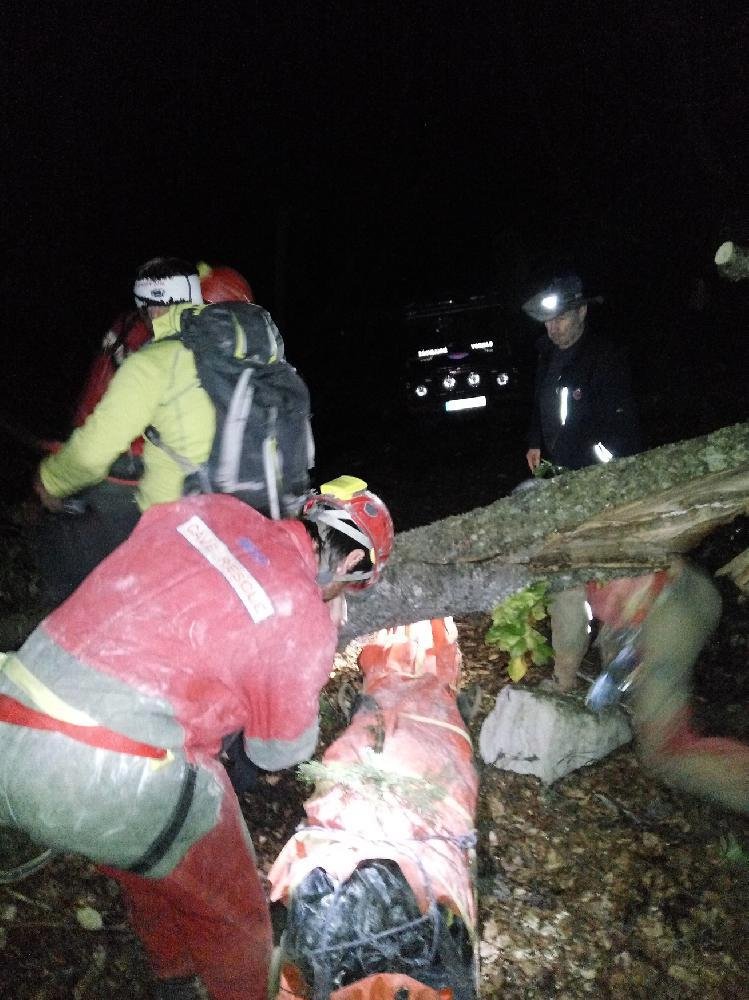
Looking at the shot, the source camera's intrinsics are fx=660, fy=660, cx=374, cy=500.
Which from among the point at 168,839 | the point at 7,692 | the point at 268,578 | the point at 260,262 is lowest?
the point at 168,839

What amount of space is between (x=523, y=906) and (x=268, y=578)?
7.64ft

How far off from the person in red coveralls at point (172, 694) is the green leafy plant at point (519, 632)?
233 cm

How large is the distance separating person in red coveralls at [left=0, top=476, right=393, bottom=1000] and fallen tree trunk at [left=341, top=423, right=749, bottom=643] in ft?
4.07

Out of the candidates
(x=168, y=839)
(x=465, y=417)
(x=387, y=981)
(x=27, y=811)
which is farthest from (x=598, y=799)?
(x=465, y=417)

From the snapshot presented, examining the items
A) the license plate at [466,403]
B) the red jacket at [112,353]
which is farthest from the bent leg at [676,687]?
the license plate at [466,403]

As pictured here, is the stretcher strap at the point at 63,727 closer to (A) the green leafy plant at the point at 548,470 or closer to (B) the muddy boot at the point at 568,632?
(B) the muddy boot at the point at 568,632

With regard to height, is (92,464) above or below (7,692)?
above

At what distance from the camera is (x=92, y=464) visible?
8.21 ft

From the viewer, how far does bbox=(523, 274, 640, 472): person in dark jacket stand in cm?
426

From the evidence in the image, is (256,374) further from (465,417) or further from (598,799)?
(465,417)

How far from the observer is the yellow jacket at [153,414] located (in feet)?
7.97

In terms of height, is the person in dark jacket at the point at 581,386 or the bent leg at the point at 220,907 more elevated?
the person in dark jacket at the point at 581,386

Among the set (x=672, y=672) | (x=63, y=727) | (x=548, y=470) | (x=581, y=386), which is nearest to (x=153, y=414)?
(x=63, y=727)

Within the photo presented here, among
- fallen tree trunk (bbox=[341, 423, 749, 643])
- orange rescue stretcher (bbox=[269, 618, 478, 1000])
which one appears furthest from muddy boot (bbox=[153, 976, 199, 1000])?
fallen tree trunk (bbox=[341, 423, 749, 643])
